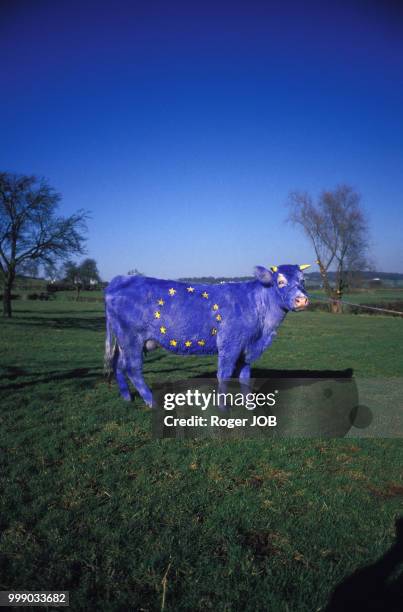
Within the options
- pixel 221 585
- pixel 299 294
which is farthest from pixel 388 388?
pixel 221 585

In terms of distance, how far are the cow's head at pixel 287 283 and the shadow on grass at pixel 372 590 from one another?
2805mm

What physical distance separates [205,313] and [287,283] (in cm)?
119

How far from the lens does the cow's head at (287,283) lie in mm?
4547

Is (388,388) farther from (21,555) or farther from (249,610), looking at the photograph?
(21,555)

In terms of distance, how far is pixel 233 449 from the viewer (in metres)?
4.20

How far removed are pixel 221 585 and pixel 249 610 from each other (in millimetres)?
230

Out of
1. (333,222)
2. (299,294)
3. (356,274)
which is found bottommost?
(299,294)

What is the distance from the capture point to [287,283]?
4629 millimetres

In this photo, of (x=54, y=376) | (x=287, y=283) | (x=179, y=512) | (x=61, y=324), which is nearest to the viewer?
(x=179, y=512)

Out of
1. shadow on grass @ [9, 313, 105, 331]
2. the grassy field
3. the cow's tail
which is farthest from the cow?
shadow on grass @ [9, 313, 105, 331]

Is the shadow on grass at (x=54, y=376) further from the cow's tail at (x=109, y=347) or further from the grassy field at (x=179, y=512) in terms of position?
the cow's tail at (x=109, y=347)

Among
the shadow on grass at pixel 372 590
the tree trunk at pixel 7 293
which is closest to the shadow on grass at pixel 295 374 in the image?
the shadow on grass at pixel 372 590

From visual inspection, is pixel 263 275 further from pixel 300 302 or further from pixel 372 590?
pixel 372 590

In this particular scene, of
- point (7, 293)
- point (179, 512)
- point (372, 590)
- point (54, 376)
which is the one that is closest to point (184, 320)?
point (179, 512)
